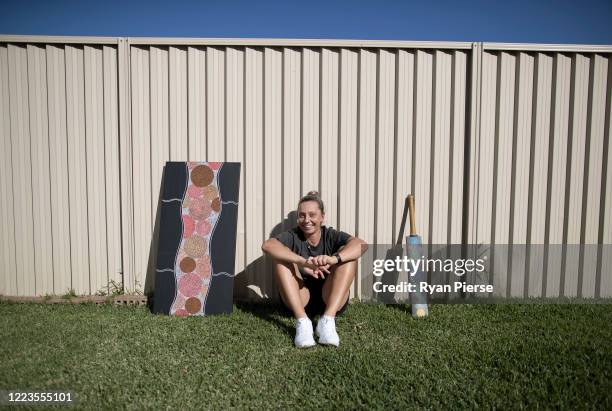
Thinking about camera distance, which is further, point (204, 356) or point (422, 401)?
point (204, 356)

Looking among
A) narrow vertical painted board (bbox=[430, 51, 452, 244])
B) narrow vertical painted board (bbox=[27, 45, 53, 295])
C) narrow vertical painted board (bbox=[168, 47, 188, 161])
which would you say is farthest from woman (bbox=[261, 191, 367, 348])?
narrow vertical painted board (bbox=[27, 45, 53, 295])

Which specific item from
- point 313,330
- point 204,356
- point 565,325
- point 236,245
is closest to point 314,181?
point 236,245

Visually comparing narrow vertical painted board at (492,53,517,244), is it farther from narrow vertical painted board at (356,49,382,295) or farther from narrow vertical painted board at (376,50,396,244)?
narrow vertical painted board at (356,49,382,295)

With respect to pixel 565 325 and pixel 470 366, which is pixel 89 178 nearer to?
pixel 470 366

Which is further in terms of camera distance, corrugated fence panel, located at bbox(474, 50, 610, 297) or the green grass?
corrugated fence panel, located at bbox(474, 50, 610, 297)

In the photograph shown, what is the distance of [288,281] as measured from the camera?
2.38m

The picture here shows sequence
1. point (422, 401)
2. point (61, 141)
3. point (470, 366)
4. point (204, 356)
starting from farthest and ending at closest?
point (61, 141), point (204, 356), point (470, 366), point (422, 401)

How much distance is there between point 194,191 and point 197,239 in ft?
1.48

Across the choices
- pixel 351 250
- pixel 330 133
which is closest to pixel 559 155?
pixel 330 133

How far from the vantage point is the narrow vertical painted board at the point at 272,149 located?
2975 millimetres

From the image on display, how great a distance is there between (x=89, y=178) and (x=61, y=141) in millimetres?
439

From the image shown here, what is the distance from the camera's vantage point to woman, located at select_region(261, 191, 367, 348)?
2279 mm

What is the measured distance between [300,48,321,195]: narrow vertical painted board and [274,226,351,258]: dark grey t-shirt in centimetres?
57

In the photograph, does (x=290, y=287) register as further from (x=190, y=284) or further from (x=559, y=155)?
(x=559, y=155)
